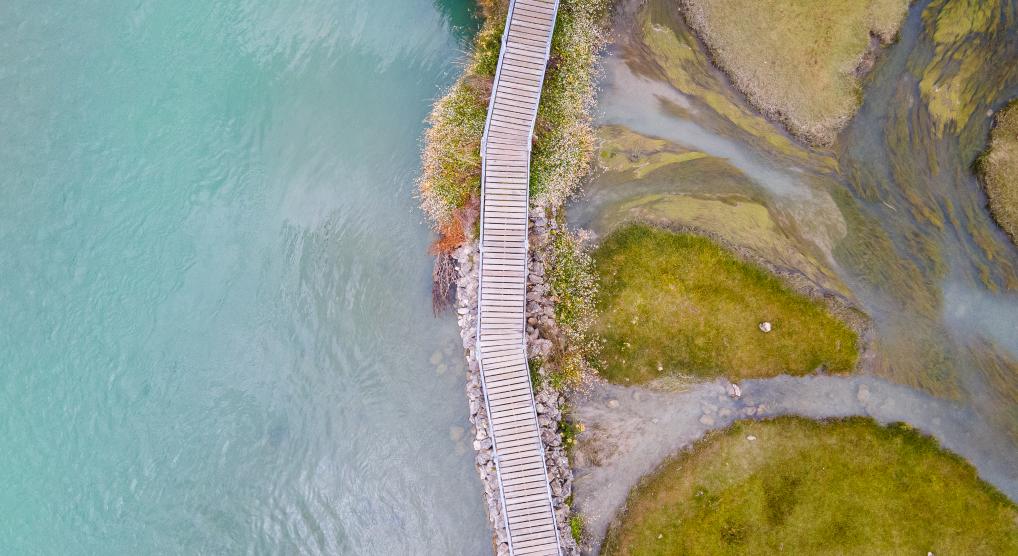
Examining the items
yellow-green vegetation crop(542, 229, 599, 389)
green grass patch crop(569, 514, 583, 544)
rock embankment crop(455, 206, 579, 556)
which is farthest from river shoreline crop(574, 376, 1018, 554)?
yellow-green vegetation crop(542, 229, 599, 389)

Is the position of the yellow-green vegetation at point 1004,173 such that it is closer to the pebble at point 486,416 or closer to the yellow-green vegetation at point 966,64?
the yellow-green vegetation at point 966,64

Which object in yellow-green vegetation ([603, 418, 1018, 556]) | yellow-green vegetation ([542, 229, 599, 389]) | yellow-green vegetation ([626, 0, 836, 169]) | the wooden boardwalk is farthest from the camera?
yellow-green vegetation ([626, 0, 836, 169])

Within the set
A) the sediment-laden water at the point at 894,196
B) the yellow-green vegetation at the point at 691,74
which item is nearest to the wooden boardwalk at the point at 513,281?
the sediment-laden water at the point at 894,196

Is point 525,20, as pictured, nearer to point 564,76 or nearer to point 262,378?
point 564,76

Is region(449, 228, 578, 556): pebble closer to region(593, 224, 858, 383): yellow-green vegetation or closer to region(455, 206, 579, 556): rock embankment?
region(455, 206, 579, 556): rock embankment

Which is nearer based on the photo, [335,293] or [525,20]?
[525,20]

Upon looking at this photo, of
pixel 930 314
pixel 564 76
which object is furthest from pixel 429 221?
pixel 930 314

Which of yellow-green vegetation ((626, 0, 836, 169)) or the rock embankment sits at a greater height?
yellow-green vegetation ((626, 0, 836, 169))
